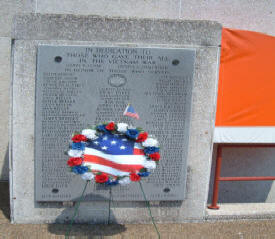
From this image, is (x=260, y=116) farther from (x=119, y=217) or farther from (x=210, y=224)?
(x=119, y=217)

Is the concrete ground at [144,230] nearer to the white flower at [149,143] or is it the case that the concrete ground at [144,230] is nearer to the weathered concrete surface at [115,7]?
the white flower at [149,143]

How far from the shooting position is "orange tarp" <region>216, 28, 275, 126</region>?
3.87 metres

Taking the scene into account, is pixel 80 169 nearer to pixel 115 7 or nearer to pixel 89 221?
pixel 89 221

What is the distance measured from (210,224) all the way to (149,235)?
0.87 metres

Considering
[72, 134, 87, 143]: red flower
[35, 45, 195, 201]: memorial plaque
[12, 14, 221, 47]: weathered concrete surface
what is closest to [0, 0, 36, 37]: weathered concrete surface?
[12, 14, 221, 47]: weathered concrete surface

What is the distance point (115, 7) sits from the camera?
4.75 m

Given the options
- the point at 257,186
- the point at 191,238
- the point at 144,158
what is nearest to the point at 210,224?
the point at 191,238

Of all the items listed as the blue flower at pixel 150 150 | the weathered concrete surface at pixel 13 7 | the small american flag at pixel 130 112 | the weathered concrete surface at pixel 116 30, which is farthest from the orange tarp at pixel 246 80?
the weathered concrete surface at pixel 13 7

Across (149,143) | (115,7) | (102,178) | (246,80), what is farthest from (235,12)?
(102,178)

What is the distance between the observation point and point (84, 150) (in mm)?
2908

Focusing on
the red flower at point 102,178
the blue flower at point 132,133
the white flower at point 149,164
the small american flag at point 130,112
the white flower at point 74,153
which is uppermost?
A: the small american flag at point 130,112

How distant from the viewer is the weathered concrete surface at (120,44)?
3.39 m

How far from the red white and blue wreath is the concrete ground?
96cm

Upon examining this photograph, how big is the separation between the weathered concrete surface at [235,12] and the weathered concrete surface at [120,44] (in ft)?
4.65
